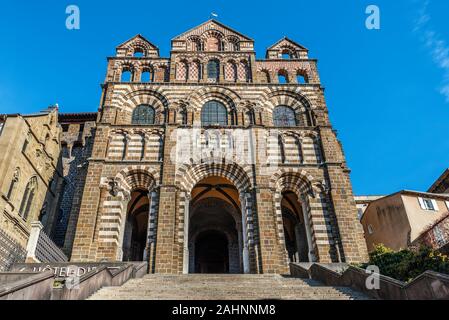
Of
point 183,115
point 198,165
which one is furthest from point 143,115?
point 198,165

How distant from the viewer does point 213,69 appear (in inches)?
898

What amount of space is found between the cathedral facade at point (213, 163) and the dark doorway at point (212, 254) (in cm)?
120

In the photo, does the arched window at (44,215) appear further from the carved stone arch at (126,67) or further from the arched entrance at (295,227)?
the arched entrance at (295,227)

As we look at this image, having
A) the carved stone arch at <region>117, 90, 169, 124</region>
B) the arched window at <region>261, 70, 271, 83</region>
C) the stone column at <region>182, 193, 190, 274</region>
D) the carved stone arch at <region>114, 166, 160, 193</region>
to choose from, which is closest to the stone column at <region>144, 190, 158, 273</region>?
the carved stone arch at <region>114, 166, 160, 193</region>

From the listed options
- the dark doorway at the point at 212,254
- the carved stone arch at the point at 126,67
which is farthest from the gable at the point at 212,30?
the dark doorway at the point at 212,254

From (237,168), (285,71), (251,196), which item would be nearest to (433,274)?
(251,196)

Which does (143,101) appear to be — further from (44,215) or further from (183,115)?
(44,215)

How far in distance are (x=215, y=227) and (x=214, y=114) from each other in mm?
8348

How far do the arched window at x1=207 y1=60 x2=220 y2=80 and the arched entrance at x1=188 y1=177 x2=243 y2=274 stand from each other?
24.0ft

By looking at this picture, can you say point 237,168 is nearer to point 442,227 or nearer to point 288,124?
point 288,124

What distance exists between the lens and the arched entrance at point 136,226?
1924 centimetres
